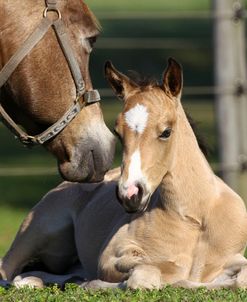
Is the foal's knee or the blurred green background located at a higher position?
the foal's knee

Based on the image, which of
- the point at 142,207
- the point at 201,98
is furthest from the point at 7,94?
the point at 201,98

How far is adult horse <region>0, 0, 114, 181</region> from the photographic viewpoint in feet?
16.6

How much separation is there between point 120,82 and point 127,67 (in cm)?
1807

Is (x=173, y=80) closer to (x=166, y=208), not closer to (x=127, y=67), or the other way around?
(x=166, y=208)

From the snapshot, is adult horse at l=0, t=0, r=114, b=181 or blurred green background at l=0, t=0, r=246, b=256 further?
blurred green background at l=0, t=0, r=246, b=256

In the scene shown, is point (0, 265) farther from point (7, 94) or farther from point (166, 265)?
point (7, 94)

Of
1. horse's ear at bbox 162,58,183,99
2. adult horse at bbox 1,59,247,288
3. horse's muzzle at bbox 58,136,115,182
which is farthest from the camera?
horse's ear at bbox 162,58,183,99

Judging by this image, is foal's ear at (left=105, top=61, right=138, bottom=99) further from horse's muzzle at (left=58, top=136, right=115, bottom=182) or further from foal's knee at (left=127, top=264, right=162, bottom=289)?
foal's knee at (left=127, top=264, right=162, bottom=289)

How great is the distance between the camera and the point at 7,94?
17.1ft

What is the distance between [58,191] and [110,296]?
5.86 feet

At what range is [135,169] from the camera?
5418mm

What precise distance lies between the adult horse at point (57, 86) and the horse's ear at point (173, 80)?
1.64ft

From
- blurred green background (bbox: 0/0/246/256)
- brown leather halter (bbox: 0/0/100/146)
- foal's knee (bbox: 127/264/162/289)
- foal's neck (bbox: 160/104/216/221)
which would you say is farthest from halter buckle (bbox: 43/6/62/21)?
blurred green background (bbox: 0/0/246/256)

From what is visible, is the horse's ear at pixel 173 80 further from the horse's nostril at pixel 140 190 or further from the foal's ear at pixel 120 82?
the horse's nostril at pixel 140 190
